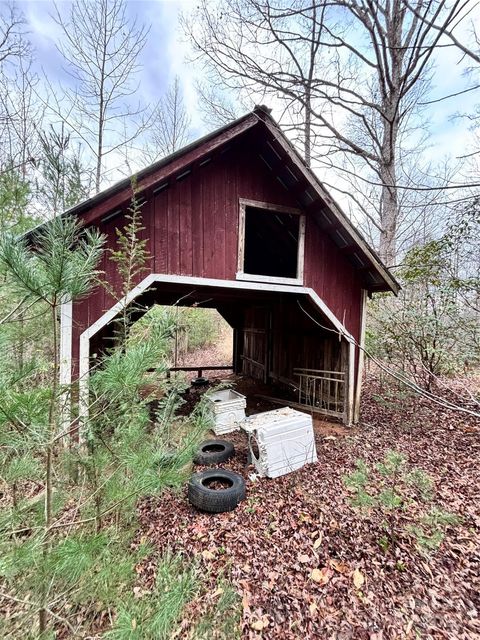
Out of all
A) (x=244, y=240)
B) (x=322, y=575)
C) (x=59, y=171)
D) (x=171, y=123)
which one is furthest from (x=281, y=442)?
(x=171, y=123)

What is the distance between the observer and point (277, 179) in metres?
5.31

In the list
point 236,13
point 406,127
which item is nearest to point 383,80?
point 406,127

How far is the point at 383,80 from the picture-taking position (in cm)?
827

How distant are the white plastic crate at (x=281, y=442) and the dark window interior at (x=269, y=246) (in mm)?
3990

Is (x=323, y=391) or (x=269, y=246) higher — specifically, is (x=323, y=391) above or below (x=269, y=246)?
below

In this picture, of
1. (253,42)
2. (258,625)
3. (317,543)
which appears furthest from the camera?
(253,42)

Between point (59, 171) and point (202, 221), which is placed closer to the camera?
point (59, 171)

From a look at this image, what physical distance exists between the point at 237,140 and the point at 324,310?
3.32 m

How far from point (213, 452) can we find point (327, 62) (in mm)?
11990

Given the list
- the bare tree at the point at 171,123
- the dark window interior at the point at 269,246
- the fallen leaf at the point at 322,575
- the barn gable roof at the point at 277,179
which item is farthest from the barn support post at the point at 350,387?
the bare tree at the point at 171,123

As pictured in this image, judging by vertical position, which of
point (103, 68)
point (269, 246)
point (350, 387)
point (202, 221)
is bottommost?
point (350, 387)

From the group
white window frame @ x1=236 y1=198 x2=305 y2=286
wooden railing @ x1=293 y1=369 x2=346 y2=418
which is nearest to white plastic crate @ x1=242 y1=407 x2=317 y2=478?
wooden railing @ x1=293 y1=369 x2=346 y2=418

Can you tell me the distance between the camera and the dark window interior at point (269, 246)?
7371mm

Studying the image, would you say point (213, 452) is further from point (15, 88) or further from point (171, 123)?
point (171, 123)
